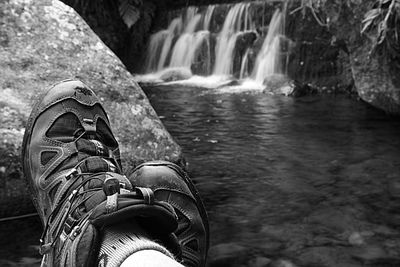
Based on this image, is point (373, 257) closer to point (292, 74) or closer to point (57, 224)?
point (57, 224)

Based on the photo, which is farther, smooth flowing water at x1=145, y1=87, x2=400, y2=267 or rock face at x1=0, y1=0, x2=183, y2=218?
rock face at x1=0, y1=0, x2=183, y2=218

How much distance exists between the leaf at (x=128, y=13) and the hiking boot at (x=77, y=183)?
35.6ft

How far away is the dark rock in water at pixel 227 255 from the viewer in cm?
284

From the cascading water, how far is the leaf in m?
0.75

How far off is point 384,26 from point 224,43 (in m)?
5.81

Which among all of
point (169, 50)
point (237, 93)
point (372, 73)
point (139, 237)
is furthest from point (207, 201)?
point (169, 50)

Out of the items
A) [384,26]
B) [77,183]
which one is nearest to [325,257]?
[77,183]

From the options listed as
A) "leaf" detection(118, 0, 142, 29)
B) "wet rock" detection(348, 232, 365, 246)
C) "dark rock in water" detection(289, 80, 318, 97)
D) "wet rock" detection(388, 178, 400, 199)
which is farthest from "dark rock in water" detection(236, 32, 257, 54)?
"wet rock" detection(348, 232, 365, 246)

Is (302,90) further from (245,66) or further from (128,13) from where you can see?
(128,13)

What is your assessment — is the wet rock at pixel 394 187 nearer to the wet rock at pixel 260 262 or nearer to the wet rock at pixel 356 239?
the wet rock at pixel 356 239

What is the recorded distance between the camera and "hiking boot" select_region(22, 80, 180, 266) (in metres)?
1.52

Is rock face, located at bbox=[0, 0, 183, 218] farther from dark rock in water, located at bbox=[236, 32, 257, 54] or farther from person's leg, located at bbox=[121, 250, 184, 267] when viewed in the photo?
dark rock in water, located at bbox=[236, 32, 257, 54]

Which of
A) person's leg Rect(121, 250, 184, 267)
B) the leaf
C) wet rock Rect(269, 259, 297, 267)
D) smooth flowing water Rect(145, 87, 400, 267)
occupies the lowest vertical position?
wet rock Rect(269, 259, 297, 267)

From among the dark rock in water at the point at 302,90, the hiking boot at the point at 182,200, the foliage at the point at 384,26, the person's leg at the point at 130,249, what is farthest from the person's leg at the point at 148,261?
the dark rock in water at the point at 302,90
